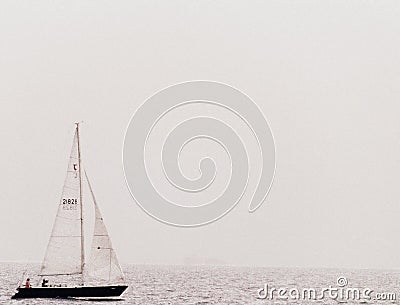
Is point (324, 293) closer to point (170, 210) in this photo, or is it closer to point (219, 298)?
point (219, 298)

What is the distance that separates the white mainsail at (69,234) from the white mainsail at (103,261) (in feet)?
4.25

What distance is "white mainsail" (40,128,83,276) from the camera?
68.4 meters

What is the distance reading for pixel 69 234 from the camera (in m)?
68.8

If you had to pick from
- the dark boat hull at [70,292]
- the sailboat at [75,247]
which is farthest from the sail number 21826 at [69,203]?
the dark boat hull at [70,292]

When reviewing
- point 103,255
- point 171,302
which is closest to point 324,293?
point 171,302

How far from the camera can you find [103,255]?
6806 cm

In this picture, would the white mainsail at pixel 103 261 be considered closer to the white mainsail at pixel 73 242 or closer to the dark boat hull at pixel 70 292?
the white mainsail at pixel 73 242

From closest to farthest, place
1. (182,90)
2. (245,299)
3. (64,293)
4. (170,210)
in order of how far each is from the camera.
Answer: (64,293) → (245,299) → (182,90) → (170,210)

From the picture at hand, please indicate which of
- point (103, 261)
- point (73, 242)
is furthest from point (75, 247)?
point (103, 261)

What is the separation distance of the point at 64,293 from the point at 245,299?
916 inches

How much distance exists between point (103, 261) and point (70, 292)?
373cm

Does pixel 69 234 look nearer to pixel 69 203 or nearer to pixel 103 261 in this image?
pixel 69 203

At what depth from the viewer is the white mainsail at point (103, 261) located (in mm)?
Result: 67375

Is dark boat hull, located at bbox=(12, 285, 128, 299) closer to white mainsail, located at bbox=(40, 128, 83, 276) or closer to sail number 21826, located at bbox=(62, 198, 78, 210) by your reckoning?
white mainsail, located at bbox=(40, 128, 83, 276)
